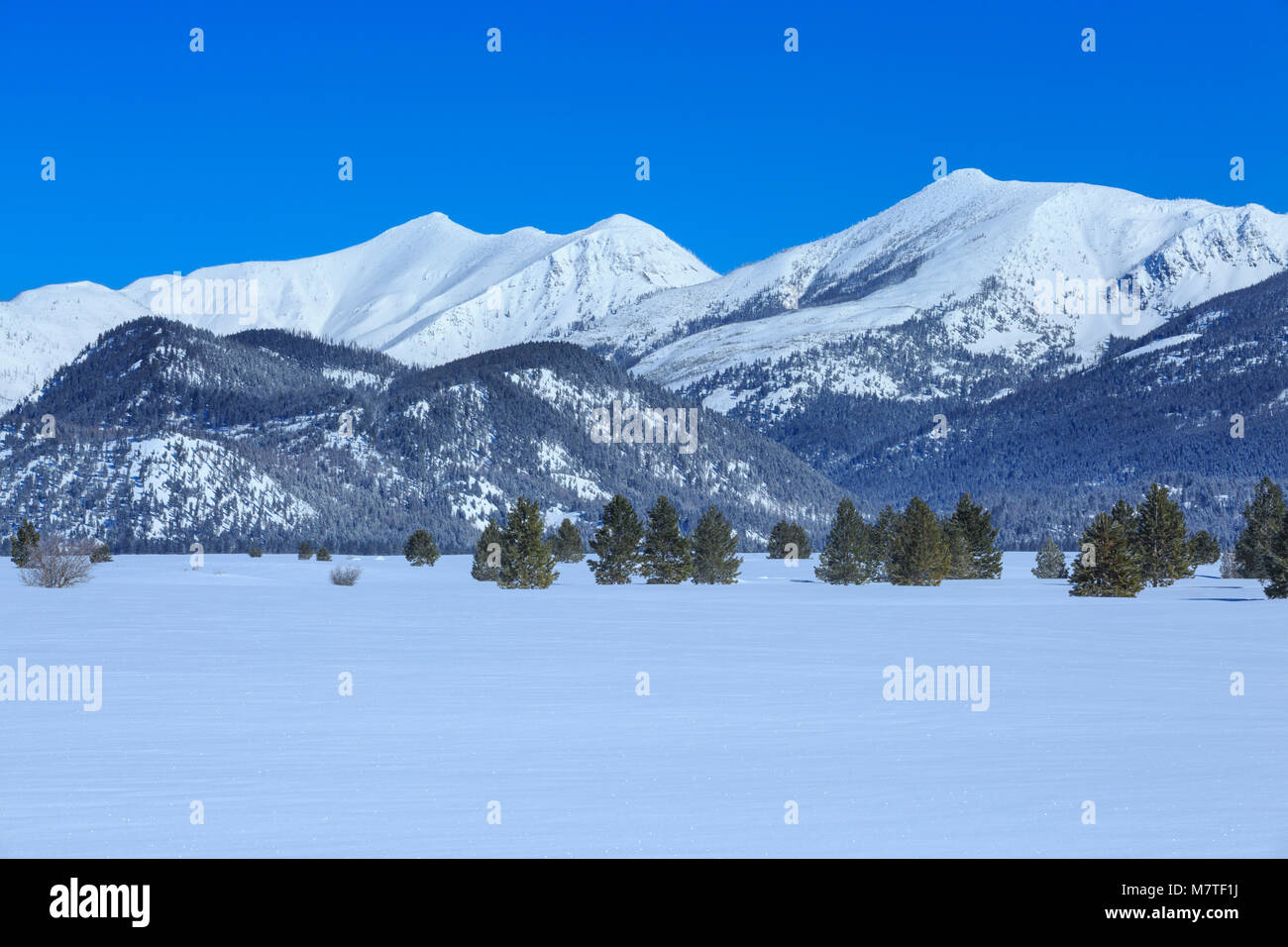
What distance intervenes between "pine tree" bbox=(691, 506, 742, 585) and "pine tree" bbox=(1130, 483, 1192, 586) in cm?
2706

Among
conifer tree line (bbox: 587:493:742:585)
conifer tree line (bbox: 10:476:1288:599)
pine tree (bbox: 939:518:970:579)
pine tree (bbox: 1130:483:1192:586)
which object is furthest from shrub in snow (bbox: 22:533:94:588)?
pine tree (bbox: 1130:483:1192:586)

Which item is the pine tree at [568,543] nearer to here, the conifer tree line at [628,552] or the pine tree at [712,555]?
the conifer tree line at [628,552]

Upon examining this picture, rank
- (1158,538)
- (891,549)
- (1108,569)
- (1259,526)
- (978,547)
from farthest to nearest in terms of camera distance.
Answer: (978,547)
(1259,526)
(891,549)
(1158,538)
(1108,569)

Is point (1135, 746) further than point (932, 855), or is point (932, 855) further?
point (1135, 746)

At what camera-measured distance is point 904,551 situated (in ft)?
312

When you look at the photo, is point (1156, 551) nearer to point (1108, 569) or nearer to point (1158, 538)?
point (1158, 538)

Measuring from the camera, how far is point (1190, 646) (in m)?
41.0

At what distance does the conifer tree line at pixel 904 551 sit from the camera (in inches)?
3731

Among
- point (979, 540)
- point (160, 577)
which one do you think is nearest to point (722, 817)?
point (160, 577)

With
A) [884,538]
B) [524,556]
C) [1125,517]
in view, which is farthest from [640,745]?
[884,538]

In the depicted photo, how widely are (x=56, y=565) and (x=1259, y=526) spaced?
3277 inches

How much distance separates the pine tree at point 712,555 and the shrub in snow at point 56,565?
4026 cm
